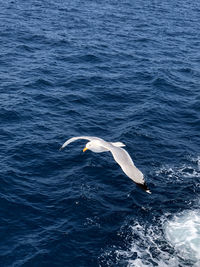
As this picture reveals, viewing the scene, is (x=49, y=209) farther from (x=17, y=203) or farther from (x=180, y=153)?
(x=180, y=153)

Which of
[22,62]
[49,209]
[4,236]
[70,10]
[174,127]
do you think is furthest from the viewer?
[70,10]

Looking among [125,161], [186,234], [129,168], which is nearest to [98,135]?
[186,234]

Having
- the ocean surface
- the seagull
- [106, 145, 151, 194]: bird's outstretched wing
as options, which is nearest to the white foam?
the ocean surface

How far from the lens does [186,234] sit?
35500mm

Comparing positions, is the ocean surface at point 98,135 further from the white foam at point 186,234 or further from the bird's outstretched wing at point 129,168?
the bird's outstretched wing at point 129,168

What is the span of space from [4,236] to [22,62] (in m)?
37.5

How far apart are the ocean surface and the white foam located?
3.9 inches

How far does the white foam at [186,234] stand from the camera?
33.6m

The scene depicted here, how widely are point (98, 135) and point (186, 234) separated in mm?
16967

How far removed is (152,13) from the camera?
9975cm

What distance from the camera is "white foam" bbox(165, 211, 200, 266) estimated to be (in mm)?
33619

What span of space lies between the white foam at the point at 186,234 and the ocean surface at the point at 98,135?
3.9 inches

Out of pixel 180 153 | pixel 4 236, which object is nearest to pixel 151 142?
pixel 180 153

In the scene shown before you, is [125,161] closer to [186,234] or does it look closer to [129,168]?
[129,168]
